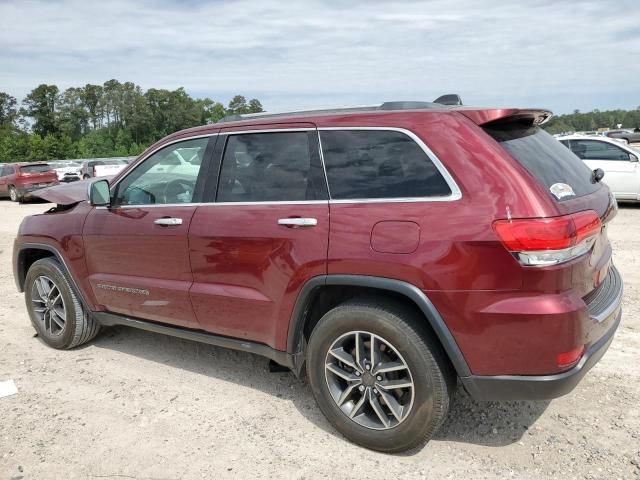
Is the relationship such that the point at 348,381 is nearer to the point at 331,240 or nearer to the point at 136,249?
the point at 331,240

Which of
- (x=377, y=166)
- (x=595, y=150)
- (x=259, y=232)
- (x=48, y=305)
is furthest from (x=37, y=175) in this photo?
(x=377, y=166)

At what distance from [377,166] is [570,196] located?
0.99m

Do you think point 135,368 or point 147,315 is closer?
point 147,315

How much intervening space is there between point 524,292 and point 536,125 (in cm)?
122

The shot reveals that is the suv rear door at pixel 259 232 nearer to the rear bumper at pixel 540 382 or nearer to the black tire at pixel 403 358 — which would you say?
the black tire at pixel 403 358

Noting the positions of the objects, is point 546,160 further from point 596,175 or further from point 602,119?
point 602,119

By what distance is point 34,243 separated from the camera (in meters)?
4.78

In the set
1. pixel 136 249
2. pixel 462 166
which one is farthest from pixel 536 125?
pixel 136 249

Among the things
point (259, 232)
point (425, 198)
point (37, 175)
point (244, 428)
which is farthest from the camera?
point (37, 175)

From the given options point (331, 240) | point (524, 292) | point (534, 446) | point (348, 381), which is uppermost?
point (331, 240)

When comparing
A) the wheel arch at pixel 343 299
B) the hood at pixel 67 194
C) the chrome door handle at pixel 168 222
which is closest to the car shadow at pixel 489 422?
the wheel arch at pixel 343 299

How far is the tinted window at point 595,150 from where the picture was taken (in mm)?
11867

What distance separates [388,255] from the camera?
2818mm

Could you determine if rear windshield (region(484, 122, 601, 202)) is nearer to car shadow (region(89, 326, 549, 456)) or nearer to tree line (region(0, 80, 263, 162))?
car shadow (region(89, 326, 549, 456))
